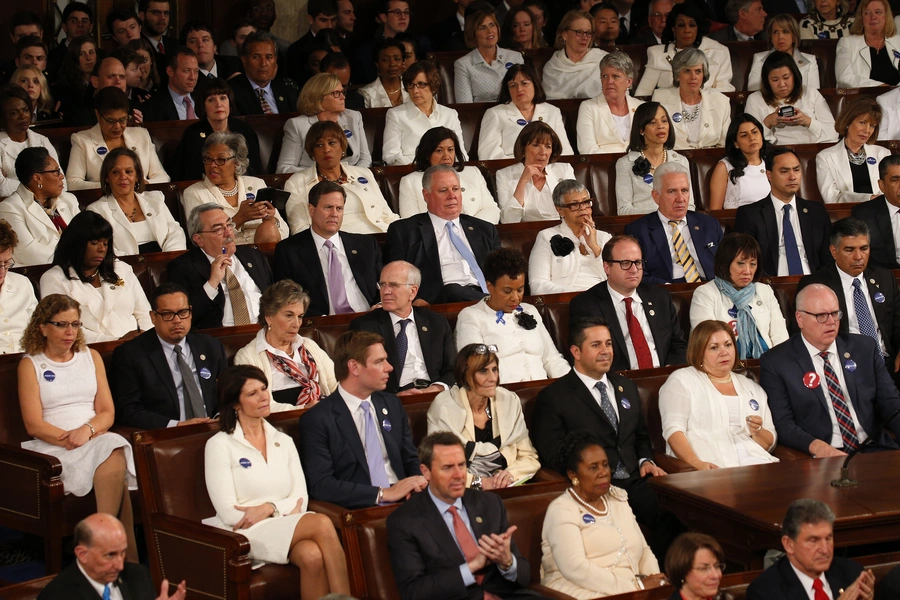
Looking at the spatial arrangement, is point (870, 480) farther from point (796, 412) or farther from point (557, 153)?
point (557, 153)

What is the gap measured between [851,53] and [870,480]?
12.8 feet

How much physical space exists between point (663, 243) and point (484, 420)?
163cm

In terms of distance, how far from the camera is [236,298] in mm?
4906

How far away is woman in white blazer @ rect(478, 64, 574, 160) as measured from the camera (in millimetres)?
6328

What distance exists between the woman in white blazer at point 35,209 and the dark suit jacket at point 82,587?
2225 mm

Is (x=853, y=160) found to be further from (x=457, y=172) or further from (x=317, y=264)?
(x=317, y=264)

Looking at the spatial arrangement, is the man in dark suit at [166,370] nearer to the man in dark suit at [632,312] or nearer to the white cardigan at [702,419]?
the man in dark suit at [632,312]

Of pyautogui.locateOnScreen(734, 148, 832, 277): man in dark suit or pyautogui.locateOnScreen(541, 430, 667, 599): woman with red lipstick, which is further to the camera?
pyautogui.locateOnScreen(734, 148, 832, 277): man in dark suit

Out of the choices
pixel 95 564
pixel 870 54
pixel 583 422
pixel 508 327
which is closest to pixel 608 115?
pixel 870 54

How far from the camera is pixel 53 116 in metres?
6.39

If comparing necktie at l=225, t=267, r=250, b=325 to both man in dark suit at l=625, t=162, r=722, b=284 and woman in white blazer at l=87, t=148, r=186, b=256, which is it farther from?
man in dark suit at l=625, t=162, r=722, b=284

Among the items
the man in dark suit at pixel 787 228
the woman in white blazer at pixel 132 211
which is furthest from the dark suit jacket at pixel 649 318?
the woman in white blazer at pixel 132 211

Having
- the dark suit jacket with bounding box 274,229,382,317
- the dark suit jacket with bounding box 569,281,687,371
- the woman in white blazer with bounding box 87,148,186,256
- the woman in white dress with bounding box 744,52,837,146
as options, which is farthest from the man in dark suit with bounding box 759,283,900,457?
the woman in white blazer with bounding box 87,148,186,256

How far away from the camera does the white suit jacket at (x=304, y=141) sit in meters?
6.10
